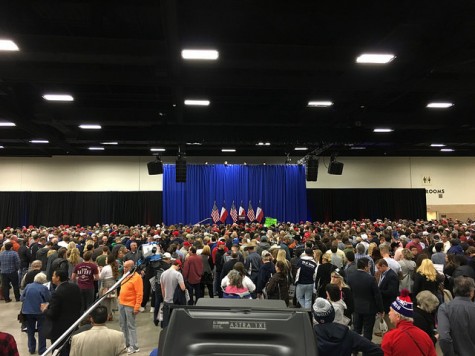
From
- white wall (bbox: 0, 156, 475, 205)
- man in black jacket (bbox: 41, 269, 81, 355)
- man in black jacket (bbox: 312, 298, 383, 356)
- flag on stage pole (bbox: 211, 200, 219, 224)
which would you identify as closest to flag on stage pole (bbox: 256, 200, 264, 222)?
flag on stage pole (bbox: 211, 200, 219, 224)

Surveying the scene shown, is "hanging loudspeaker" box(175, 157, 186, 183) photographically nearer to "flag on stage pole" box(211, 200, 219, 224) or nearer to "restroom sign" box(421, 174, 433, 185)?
"flag on stage pole" box(211, 200, 219, 224)

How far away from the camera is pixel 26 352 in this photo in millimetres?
6156

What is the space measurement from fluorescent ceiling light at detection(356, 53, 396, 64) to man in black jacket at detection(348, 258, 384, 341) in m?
4.14

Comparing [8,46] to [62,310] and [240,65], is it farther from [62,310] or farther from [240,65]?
[62,310]

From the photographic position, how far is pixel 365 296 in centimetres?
552

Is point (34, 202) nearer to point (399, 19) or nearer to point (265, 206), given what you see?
point (265, 206)

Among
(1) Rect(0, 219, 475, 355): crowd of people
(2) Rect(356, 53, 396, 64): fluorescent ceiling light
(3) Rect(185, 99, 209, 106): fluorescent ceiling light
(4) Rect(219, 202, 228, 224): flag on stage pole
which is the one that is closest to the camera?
(1) Rect(0, 219, 475, 355): crowd of people

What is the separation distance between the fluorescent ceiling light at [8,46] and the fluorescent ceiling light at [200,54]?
2991mm

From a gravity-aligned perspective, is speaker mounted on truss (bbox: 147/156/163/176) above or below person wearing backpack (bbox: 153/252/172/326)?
above

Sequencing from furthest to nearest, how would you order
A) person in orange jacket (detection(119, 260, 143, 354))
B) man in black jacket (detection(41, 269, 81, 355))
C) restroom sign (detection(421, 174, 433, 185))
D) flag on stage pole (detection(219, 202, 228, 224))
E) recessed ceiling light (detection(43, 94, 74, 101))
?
1. restroom sign (detection(421, 174, 433, 185))
2. flag on stage pole (detection(219, 202, 228, 224))
3. recessed ceiling light (detection(43, 94, 74, 101))
4. person in orange jacket (detection(119, 260, 143, 354))
5. man in black jacket (detection(41, 269, 81, 355))

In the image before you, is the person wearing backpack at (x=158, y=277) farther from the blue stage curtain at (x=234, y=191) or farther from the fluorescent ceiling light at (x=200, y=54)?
the blue stage curtain at (x=234, y=191)

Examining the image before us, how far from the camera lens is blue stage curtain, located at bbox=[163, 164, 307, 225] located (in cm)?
2241

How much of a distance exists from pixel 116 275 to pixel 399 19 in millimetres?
7064

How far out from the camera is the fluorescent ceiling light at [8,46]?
6.61 m
